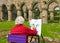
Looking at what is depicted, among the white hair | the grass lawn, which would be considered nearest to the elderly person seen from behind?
the white hair

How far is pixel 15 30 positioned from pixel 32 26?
151 cm

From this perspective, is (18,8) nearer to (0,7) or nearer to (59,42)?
(0,7)

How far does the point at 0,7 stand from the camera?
52.6 meters

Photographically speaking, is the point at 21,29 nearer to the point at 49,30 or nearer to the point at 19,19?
the point at 19,19

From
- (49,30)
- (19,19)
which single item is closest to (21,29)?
(19,19)

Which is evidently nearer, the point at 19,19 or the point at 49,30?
the point at 19,19

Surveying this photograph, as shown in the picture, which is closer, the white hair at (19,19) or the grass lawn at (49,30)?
the white hair at (19,19)

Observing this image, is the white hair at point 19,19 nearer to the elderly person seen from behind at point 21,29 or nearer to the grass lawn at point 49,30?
the elderly person seen from behind at point 21,29

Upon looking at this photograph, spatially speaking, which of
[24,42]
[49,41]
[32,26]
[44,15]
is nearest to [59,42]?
[49,41]

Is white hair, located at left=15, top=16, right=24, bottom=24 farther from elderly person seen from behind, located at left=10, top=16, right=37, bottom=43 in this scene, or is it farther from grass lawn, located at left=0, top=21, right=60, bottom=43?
grass lawn, located at left=0, top=21, right=60, bottom=43

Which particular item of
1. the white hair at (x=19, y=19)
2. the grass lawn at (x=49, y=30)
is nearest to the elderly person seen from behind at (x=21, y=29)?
the white hair at (x=19, y=19)

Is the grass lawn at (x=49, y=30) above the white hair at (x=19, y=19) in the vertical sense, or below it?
below

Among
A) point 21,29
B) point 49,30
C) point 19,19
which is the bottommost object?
point 49,30

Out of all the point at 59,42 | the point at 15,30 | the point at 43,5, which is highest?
the point at 43,5
